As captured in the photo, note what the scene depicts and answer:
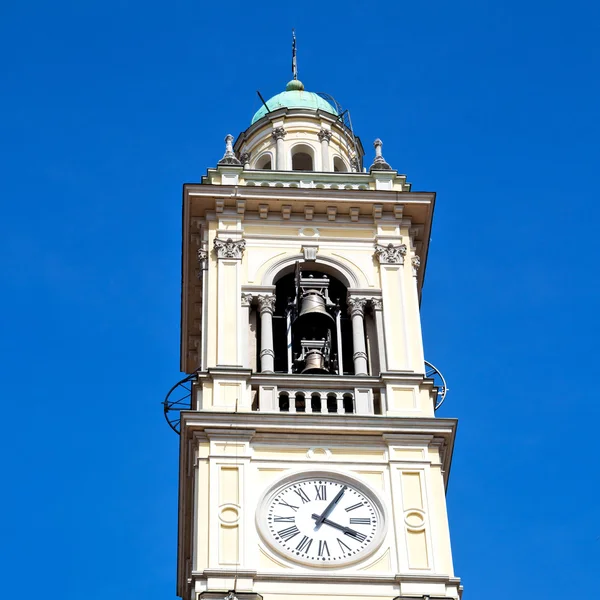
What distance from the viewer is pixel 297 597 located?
1455 inches

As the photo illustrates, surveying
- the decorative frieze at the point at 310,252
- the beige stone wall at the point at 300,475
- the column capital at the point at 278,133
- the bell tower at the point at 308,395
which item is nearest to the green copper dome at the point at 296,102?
the column capital at the point at 278,133

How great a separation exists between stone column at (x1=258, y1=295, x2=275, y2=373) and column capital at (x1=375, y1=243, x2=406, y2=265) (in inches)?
110

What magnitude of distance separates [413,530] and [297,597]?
2.97 metres

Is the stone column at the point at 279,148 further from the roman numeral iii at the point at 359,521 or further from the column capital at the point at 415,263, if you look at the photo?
the roman numeral iii at the point at 359,521

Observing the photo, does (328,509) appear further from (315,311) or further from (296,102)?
(296,102)

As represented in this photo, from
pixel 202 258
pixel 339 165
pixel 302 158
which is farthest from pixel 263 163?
pixel 202 258

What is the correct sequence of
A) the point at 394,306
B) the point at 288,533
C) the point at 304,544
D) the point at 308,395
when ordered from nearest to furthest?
the point at 304,544 < the point at 288,533 < the point at 308,395 < the point at 394,306

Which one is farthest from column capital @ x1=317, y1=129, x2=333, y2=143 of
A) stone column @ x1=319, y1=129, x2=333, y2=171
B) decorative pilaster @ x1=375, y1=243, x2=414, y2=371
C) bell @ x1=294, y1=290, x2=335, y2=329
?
bell @ x1=294, y1=290, x2=335, y2=329

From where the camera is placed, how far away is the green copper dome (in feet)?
170

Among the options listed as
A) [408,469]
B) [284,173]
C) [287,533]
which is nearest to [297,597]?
[287,533]

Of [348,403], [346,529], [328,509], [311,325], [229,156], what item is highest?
[229,156]

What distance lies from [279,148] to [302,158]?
4.28 feet

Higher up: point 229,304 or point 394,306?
point 394,306

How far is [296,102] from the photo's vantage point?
51906 millimetres
